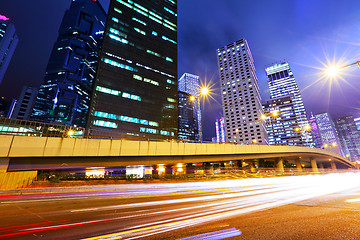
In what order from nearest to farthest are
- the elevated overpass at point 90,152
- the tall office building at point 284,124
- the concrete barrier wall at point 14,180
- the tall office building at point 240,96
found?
the concrete barrier wall at point 14,180 → the elevated overpass at point 90,152 → the tall office building at point 240,96 → the tall office building at point 284,124

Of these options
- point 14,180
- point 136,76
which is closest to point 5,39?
point 136,76

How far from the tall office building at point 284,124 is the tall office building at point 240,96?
44.5 meters

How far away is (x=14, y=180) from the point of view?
14.4 metres

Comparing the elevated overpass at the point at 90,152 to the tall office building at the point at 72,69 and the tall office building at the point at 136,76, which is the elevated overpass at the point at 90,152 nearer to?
the tall office building at the point at 136,76

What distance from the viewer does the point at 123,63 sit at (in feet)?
221

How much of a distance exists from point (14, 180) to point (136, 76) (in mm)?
61544

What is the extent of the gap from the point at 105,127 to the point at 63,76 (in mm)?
100473

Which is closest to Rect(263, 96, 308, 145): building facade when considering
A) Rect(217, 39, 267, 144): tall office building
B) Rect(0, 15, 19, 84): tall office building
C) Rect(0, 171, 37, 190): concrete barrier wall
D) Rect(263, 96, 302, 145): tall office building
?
Rect(263, 96, 302, 145): tall office building

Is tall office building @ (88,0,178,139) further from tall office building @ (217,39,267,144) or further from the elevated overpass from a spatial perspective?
tall office building @ (217,39,267,144)

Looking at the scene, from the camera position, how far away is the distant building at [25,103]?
391 feet

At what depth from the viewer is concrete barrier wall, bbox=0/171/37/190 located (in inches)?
542

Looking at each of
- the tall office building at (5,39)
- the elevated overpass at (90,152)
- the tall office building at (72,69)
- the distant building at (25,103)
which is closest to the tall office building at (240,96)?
the elevated overpass at (90,152)

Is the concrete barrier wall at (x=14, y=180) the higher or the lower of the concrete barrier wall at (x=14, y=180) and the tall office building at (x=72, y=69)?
the lower

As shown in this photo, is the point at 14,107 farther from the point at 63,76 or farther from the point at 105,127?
the point at 105,127
